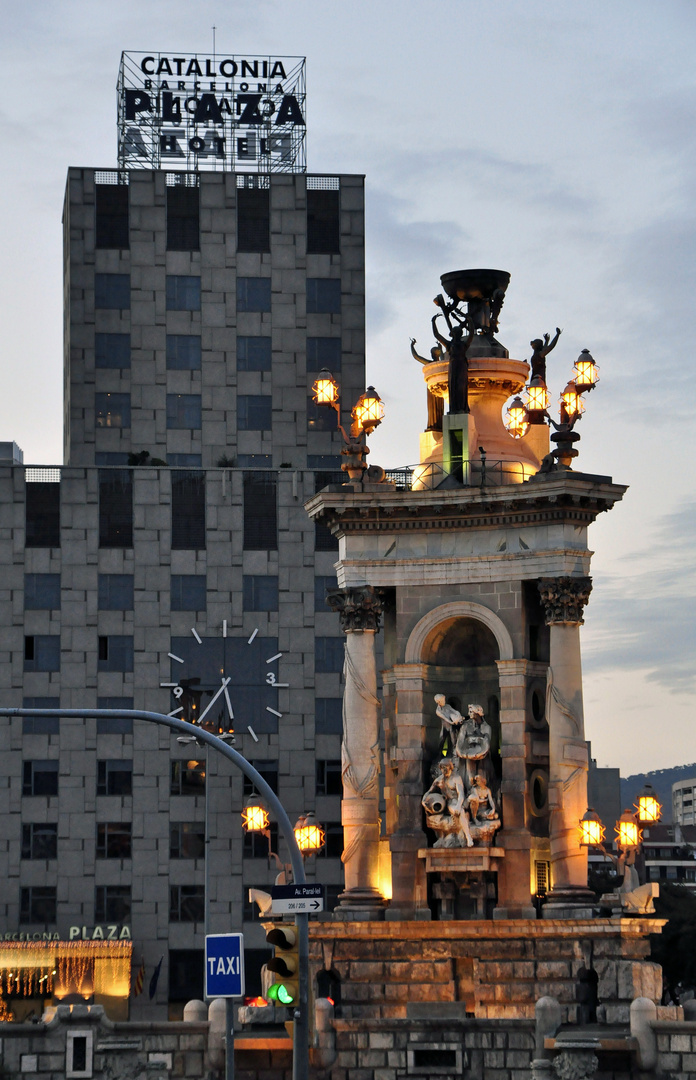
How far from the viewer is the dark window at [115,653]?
93812 millimetres

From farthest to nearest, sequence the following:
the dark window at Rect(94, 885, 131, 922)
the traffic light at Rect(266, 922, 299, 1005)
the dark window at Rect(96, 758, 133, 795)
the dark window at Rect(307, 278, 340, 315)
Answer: the dark window at Rect(307, 278, 340, 315) → the dark window at Rect(96, 758, 133, 795) → the dark window at Rect(94, 885, 131, 922) → the traffic light at Rect(266, 922, 299, 1005)

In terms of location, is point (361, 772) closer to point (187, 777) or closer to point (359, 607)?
point (359, 607)

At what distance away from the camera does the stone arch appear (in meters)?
57.2

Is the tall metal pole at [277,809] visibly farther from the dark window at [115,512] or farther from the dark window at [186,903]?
the dark window at [115,512]

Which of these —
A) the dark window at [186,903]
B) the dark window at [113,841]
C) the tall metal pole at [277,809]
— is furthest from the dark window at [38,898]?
the tall metal pole at [277,809]

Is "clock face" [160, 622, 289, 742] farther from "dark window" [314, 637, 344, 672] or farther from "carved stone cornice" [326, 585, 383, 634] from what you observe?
"carved stone cornice" [326, 585, 383, 634]

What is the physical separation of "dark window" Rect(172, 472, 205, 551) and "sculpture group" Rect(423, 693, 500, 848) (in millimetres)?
39211

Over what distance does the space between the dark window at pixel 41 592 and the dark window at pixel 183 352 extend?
15.3 meters

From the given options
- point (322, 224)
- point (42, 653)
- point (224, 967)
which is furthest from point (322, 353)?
point (224, 967)

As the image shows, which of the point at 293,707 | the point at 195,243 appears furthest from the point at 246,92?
the point at 293,707

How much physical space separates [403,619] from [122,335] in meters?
50.2

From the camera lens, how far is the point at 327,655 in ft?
311

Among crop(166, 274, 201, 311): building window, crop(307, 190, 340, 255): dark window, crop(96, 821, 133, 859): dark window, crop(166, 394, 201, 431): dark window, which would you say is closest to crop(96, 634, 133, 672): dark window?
crop(96, 821, 133, 859): dark window

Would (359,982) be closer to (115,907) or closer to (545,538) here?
(545,538)
